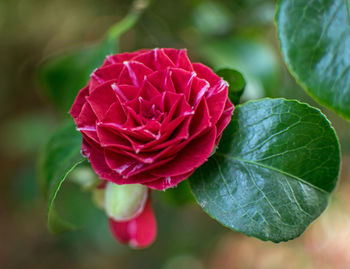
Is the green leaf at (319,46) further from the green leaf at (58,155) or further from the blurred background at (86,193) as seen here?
the blurred background at (86,193)

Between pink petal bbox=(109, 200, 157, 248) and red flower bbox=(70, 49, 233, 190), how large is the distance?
142 millimetres

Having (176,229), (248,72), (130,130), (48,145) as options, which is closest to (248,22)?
(248,72)

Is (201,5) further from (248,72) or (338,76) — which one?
(338,76)

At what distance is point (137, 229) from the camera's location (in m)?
0.60

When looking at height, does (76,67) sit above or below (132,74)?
below

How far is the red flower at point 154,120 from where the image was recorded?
1.51 ft

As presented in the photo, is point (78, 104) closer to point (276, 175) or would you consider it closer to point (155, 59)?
point (155, 59)

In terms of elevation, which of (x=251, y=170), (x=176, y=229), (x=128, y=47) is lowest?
(x=176, y=229)

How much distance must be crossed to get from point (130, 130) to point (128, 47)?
135cm

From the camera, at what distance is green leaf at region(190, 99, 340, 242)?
486 millimetres

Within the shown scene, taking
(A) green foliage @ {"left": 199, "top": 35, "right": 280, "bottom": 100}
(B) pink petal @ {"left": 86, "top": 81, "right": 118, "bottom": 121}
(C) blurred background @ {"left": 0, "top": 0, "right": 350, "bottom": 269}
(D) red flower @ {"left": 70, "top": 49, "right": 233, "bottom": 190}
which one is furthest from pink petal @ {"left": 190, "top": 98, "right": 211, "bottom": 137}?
(C) blurred background @ {"left": 0, "top": 0, "right": 350, "bottom": 269}

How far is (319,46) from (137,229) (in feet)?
1.16

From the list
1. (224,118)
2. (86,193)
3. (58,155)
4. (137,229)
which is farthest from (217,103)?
(86,193)

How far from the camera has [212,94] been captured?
0.49 metres
